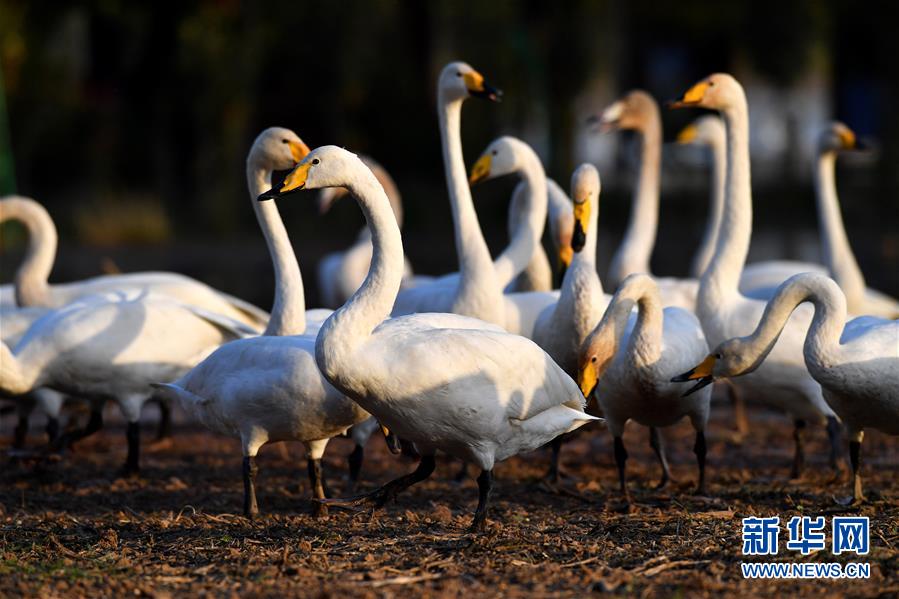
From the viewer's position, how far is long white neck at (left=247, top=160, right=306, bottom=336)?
7.68m

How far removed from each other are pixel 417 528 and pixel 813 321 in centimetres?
203

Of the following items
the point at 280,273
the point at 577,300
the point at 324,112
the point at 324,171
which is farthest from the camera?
the point at 324,112

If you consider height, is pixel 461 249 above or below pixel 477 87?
below

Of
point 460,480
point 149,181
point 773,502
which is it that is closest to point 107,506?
point 460,480

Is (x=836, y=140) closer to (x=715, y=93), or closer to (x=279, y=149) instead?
(x=715, y=93)

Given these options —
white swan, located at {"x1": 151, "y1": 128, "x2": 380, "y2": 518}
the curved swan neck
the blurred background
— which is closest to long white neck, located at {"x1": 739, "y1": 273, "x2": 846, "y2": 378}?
the curved swan neck

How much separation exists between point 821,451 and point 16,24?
18.1 meters

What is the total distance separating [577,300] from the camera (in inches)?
293

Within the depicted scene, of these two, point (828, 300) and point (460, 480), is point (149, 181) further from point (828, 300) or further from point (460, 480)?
point (828, 300)

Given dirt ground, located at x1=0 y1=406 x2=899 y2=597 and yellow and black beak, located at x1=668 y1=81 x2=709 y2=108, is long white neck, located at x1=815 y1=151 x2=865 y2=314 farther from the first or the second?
yellow and black beak, located at x1=668 y1=81 x2=709 y2=108

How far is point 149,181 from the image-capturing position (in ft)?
89.8

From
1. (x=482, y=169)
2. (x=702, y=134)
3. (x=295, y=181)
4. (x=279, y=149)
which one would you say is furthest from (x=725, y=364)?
(x=702, y=134)

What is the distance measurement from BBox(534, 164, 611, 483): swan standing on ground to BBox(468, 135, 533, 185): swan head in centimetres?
127

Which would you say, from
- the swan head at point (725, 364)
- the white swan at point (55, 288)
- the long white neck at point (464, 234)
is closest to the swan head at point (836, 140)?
the long white neck at point (464, 234)
